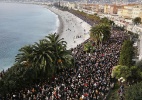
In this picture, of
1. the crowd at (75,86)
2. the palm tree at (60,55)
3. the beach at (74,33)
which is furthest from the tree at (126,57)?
the beach at (74,33)

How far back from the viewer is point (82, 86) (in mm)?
22328

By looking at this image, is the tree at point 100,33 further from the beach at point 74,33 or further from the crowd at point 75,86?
the crowd at point 75,86

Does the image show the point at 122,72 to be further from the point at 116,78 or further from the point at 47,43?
the point at 47,43

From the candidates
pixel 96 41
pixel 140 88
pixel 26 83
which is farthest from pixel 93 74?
pixel 96 41

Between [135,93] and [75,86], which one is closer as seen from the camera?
[135,93]

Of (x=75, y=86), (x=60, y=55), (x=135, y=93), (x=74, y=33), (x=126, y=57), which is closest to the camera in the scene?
(x=135, y=93)

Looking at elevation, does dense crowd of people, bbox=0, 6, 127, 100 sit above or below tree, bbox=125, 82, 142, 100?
below

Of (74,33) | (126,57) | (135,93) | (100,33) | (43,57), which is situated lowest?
(74,33)

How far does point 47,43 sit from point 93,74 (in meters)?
5.84

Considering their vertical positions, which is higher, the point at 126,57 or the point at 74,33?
the point at 126,57

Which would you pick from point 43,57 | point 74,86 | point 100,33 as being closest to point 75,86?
point 74,86

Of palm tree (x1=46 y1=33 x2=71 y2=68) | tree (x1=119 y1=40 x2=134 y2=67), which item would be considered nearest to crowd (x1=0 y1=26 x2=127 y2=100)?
palm tree (x1=46 y1=33 x2=71 y2=68)

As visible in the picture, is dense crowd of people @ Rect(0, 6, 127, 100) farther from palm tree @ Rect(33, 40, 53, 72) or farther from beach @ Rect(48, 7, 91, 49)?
beach @ Rect(48, 7, 91, 49)

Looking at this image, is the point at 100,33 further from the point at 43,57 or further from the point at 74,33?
the point at 74,33
